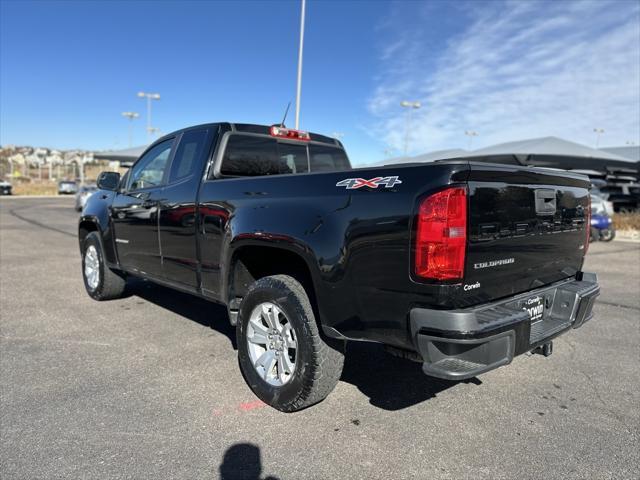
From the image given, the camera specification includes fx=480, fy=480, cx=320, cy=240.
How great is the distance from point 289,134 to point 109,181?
7.39 feet

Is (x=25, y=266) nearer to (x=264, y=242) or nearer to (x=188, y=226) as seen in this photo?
(x=188, y=226)

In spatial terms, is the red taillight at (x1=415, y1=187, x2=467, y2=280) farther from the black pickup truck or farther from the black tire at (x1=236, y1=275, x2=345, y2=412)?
the black tire at (x1=236, y1=275, x2=345, y2=412)

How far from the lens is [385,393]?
345 centimetres

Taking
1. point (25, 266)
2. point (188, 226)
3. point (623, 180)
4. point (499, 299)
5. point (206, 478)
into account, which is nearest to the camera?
point (206, 478)

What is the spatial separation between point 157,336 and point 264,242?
6.73ft

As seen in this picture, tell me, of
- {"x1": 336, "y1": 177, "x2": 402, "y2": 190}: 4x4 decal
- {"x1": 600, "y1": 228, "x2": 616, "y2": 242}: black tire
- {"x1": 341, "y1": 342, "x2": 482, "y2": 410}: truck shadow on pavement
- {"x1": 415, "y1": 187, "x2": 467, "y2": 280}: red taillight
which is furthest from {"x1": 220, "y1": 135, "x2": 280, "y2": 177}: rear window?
{"x1": 600, "y1": 228, "x2": 616, "y2": 242}: black tire

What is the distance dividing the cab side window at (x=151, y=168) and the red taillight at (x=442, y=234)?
299 cm

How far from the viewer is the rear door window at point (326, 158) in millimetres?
4738

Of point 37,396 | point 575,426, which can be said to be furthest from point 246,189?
point 575,426

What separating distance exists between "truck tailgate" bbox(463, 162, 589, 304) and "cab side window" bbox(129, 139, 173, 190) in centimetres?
311

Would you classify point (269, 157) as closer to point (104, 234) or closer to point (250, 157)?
A: point (250, 157)

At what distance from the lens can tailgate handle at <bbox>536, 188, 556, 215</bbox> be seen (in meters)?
2.90

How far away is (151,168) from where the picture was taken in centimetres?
489

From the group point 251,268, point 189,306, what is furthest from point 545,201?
point 189,306
